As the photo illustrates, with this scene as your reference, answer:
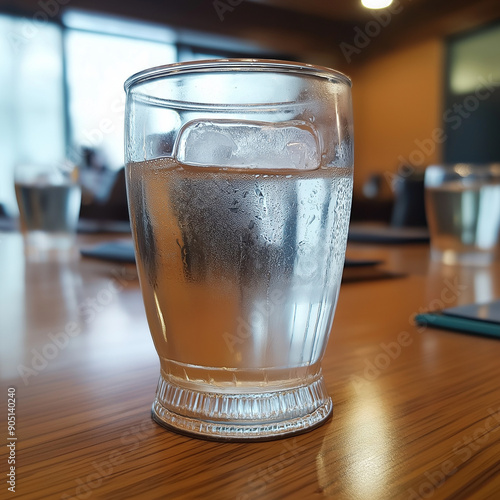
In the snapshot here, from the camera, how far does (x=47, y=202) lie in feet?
3.54

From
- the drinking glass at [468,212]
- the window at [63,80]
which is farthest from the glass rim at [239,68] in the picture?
the window at [63,80]

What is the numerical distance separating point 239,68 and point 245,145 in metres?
0.03

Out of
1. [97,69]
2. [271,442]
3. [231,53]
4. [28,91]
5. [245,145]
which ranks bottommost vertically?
[271,442]

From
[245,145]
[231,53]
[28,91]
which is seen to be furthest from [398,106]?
[245,145]

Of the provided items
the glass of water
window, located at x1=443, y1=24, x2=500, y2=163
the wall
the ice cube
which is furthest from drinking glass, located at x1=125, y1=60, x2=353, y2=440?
the wall

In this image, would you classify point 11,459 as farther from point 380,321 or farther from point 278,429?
point 380,321

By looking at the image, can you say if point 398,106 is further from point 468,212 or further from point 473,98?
point 468,212

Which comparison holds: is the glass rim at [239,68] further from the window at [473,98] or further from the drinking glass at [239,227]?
the window at [473,98]

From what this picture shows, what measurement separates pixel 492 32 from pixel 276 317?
5953 millimetres

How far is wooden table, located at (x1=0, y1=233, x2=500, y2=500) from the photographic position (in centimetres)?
19

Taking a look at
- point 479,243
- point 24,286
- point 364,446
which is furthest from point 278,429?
point 479,243

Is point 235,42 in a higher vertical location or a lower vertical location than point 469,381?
higher

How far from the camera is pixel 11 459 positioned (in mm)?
212

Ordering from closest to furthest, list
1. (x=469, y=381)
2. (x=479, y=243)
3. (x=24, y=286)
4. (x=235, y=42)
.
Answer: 1. (x=469, y=381)
2. (x=24, y=286)
3. (x=479, y=243)
4. (x=235, y=42)
